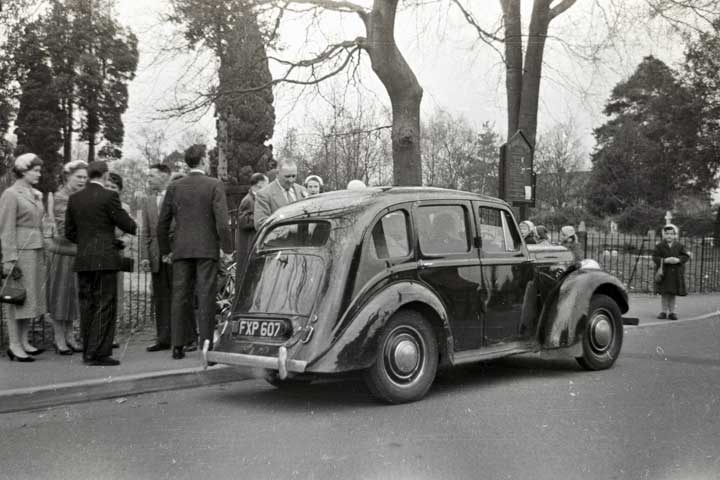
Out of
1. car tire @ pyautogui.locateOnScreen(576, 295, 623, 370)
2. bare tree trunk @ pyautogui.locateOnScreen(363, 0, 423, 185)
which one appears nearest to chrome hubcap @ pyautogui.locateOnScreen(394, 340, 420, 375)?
car tire @ pyautogui.locateOnScreen(576, 295, 623, 370)

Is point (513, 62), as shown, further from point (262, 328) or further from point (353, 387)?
point (262, 328)

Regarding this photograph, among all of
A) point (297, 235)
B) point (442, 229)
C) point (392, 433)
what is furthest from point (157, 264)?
point (392, 433)

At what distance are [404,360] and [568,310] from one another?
216cm

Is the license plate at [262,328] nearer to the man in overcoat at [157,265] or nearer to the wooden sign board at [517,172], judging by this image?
the man in overcoat at [157,265]

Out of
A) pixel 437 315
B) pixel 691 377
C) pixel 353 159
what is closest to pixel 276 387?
pixel 437 315

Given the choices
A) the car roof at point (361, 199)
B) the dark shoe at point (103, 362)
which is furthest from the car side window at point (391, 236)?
the dark shoe at point (103, 362)

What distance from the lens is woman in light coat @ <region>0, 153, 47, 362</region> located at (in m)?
7.60

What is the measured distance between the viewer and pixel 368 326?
5875 mm

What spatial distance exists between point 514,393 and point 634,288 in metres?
13.3

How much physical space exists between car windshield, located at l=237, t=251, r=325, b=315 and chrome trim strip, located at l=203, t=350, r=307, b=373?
0.42 metres

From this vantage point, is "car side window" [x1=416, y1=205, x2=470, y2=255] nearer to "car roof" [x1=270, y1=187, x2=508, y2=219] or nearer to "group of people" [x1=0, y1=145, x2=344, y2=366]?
"car roof" [x1=270, y1=187, x2=508, y2=219]

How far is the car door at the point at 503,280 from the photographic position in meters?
6.97

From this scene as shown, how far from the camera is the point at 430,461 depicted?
4.57 m

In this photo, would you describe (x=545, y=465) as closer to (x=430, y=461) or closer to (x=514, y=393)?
(x=430, y=461)
